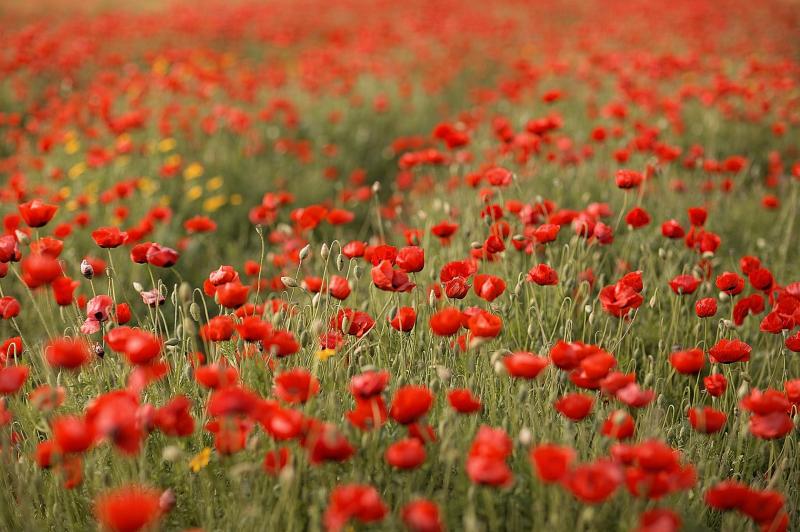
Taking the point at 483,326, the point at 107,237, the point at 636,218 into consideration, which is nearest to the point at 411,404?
the point at 483,326

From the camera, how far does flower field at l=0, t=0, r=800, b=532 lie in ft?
5.07

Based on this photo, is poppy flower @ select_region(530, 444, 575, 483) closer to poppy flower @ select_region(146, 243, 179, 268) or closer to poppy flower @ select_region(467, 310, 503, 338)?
poppy flower @ select_region(467, 310, 503, 338)

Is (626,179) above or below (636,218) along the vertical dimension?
above

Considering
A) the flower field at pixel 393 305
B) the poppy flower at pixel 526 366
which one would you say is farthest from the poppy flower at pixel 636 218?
the poppy flower at pixel 526 366

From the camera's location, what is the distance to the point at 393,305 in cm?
222

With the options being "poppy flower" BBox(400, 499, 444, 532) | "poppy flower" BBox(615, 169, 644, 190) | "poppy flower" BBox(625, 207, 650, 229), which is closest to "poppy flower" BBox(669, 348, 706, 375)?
"poppy flower" BBox(400, 499, 444, 532)

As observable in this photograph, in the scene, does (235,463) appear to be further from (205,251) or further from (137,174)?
(137,174)

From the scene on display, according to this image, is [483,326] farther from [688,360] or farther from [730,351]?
[730,351]

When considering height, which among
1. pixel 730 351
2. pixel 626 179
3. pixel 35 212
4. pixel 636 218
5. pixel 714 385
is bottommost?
pixel 714 385

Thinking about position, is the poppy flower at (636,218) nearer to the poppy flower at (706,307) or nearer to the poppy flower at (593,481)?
the poppy flower at (706,307)

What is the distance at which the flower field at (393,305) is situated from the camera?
154 cm

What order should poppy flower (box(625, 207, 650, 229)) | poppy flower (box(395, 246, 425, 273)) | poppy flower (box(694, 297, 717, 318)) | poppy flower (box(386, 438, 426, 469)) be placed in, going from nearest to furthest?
poppy flower (box(386, 438, 426, 469)) < poppy flower (box(395, 246, 425, 273)) < poppy flower (box(694, 297, 717, 318)) < poppy flower (box(625, 207, 650, 229))

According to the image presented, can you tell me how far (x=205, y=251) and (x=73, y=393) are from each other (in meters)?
2.30

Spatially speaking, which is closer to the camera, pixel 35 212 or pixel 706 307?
pixel 35 212
